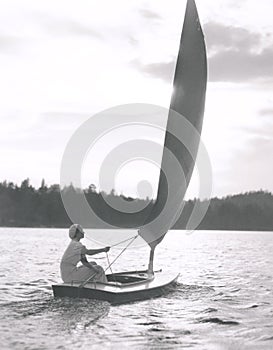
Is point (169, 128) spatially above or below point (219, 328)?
above

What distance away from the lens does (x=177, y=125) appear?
1845 centimetres

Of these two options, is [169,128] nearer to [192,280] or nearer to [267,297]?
[267,297]

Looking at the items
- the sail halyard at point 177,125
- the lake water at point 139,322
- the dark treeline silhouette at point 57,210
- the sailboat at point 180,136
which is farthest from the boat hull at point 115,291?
the dark treeline silhouette at point 57,210

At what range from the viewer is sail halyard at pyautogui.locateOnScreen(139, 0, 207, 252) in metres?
18.3

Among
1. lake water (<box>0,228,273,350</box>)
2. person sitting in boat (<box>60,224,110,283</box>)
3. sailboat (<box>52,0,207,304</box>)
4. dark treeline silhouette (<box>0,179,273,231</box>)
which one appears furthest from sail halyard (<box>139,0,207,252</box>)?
dark treeline silhouette (<box>0,179,273,231</box>)

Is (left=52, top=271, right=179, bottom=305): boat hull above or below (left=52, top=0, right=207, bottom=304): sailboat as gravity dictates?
below

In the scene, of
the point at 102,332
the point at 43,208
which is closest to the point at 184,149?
the point at 102,332

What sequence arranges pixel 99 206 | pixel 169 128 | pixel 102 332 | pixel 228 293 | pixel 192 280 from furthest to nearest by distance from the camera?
1. pixel 99 206
2. pixel 192 280
3. pixel 228 293
4. pixel 169 128
5. pixel 102 332

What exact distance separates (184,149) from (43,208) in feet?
326

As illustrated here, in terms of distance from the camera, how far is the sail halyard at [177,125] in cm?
1830

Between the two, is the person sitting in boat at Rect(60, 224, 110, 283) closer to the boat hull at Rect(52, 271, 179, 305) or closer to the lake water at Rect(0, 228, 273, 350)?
the boat hull at Rect(52, 271, 179, 305)

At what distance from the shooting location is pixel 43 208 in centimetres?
11556

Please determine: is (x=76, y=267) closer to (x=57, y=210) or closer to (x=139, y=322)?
(x=139, y=322)

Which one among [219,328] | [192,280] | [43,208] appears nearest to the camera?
[219,328]
